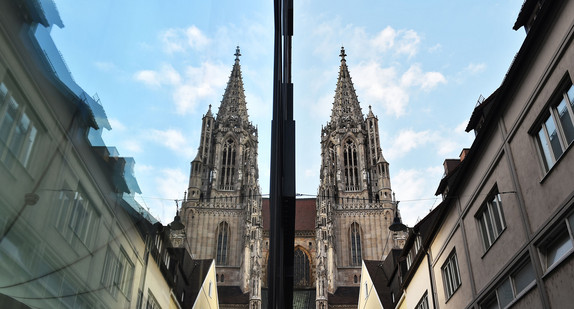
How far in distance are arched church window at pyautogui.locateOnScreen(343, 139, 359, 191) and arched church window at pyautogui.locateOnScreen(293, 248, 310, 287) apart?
32.4 ft

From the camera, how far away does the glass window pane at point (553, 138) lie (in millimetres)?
10453

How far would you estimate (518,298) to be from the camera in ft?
39.2

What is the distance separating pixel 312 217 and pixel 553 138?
56.8 metres

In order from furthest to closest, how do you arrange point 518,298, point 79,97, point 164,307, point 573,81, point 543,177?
point 518,298 → point 543,177 → point 573,81 → point 164,307 → point 79,97

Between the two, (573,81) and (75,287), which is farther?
(573,81)

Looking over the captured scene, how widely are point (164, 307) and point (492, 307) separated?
1408 centimetres

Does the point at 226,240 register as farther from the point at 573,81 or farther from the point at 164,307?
the point at 164,307

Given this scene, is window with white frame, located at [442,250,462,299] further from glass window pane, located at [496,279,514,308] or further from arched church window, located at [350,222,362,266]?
arched church window, located at [350,222,362,266]

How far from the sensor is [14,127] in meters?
0.83

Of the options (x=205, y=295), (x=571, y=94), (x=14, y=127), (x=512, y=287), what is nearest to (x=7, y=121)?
(x=14, y=127)

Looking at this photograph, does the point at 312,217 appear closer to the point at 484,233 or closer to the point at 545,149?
the point at 484,233

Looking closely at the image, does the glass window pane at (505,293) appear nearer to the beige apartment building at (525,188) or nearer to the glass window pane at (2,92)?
the beige apartment building at (525,188)

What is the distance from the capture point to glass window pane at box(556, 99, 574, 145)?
9.98 m

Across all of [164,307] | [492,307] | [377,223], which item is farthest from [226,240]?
[164,307]
